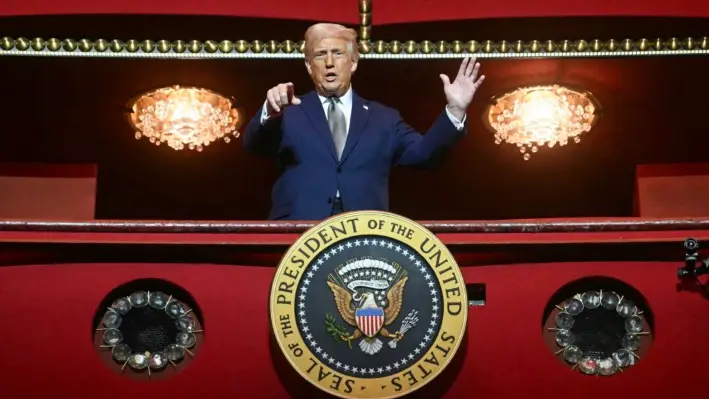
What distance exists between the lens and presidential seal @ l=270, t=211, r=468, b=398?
6394 mm

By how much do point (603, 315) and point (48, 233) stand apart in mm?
2510

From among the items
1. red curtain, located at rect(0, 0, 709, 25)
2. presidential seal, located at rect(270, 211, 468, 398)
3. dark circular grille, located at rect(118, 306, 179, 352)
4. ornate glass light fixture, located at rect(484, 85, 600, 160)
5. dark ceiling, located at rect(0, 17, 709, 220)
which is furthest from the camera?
ornate glass light fixture, located at rect(484, 85, 600, 160)

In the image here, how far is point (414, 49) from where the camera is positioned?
8.17 m

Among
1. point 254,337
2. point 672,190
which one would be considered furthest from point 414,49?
point 672,190

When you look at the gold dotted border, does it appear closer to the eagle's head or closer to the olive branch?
the eagle's head

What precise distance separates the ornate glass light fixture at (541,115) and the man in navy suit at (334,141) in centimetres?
189

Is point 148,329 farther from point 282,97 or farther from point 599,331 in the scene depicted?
point 599,331

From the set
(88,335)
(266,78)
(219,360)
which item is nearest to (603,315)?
(219,360)

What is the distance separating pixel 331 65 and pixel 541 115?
2.39 meters

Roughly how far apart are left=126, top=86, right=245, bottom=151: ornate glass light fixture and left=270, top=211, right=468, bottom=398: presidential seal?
2758 mm

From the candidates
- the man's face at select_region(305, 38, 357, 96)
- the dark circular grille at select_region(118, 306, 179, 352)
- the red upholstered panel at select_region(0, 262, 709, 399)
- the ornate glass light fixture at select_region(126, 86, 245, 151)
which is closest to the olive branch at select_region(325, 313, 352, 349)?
the red upholstered panel at select_region(0, 262, 709, 399)

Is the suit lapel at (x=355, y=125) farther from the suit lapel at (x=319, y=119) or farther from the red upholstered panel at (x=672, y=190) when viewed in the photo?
the red upholstered panel at (x=672, y=190)

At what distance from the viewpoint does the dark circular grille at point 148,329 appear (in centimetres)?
672

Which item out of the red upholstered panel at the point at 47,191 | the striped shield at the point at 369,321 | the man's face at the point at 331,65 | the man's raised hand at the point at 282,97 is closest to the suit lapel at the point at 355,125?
the man's face at the point at 331,65
